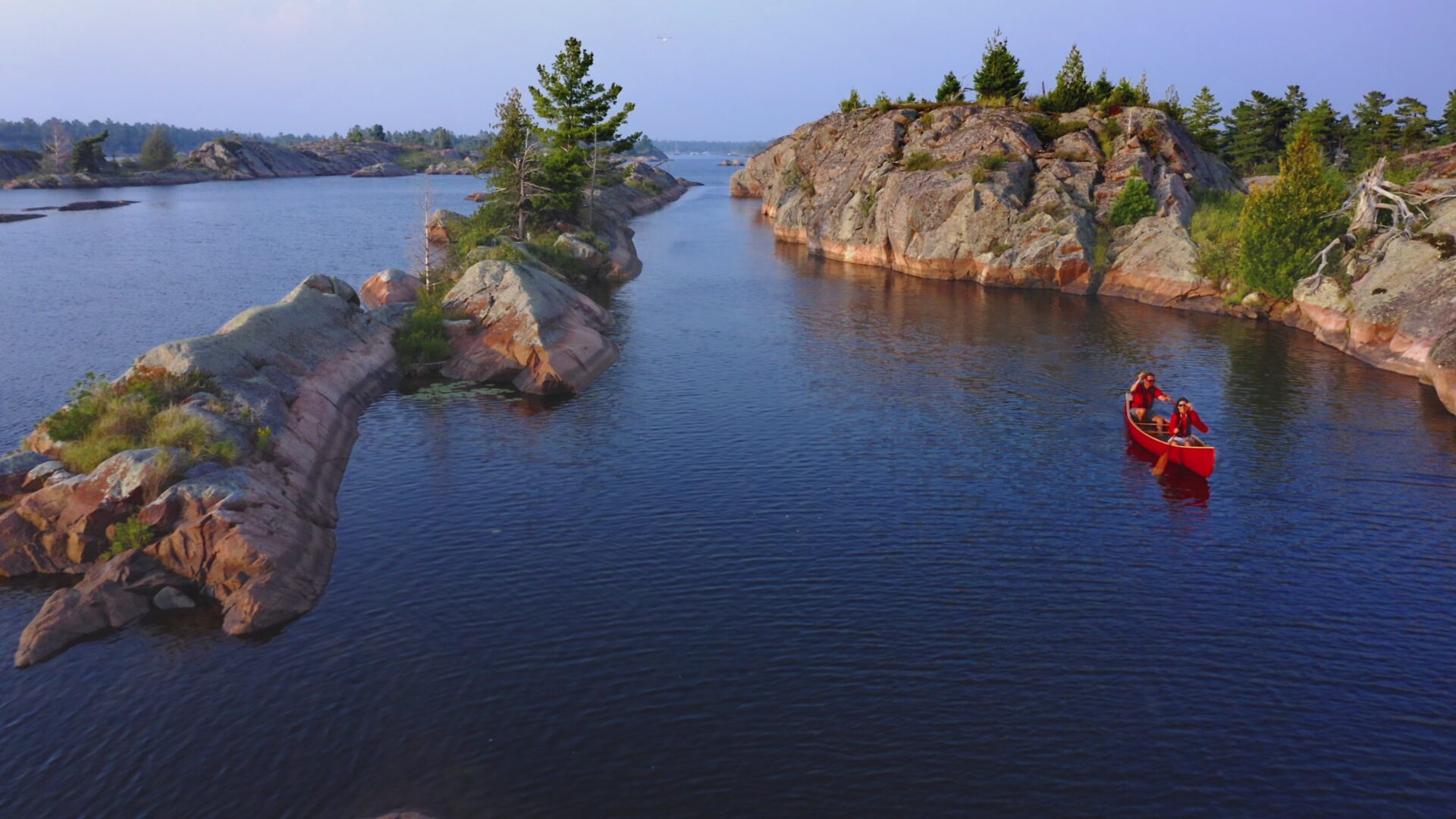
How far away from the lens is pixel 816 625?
25547 mm

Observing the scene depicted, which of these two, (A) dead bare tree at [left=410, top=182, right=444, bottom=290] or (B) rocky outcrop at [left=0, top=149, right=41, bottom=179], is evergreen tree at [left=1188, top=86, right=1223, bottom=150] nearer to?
(A) dead bare tree at [left=410, top=182, right=444, bottom=290]

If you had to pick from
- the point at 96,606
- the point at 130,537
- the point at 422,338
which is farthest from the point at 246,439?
the point at 422,338

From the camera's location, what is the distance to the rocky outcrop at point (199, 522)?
25.5 meters

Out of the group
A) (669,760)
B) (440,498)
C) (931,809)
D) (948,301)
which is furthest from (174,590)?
(948,301)

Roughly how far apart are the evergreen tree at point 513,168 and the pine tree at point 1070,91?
54099 mm

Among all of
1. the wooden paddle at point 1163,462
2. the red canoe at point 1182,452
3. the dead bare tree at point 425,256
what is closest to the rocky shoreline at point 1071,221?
the red canoe at point 1182,452

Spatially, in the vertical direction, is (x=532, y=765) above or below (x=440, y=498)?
below

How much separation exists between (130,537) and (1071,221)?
74.6 meters

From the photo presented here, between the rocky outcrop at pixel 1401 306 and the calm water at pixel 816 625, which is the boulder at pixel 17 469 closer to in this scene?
the calm water at pixel 816 625

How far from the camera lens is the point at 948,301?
253ft

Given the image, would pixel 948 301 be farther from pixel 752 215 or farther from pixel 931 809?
pixel 752 215

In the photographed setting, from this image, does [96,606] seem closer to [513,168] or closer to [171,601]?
[171,601]

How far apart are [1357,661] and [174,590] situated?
3290 centimetres

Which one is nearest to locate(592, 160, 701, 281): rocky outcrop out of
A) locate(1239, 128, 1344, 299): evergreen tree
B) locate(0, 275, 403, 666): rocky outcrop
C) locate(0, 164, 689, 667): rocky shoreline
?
locate(0, 164, 689, 667): rocky shoreline
